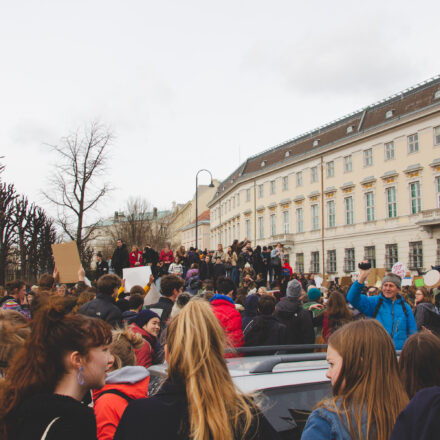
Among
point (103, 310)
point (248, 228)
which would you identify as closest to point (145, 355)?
point (103, 310)

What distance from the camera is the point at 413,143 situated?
44.0m

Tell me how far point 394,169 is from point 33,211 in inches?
1256

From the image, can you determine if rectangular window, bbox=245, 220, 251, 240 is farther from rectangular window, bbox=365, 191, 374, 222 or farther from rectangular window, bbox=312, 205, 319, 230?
rectangular window, bbox=365, 191, 374, 222

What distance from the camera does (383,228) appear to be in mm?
46531

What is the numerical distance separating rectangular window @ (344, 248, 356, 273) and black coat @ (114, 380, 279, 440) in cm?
4954

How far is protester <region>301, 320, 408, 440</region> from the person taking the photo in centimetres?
235

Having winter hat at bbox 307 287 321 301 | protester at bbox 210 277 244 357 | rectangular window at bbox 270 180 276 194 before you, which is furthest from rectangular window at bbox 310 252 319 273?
protester at bbox 210 277 244 357

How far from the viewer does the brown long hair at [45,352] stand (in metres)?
2.29

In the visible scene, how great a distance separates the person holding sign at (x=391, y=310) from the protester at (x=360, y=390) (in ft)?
13.1

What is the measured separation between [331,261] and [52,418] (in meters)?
52.9

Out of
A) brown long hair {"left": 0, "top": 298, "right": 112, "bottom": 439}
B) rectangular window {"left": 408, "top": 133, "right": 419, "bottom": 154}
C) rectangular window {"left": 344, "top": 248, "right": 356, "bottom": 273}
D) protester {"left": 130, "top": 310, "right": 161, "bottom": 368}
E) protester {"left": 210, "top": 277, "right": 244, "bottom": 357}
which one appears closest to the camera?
brown long hair {"left": 0, "top": 298, "right": 112, "bottom": 439}

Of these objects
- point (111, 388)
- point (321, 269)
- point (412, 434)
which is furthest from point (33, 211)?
point (321, 269)

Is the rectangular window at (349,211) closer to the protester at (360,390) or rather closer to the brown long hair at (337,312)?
the brown long hair at (337,312)

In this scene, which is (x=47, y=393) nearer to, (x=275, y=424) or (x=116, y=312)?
(x=275, y=424)
